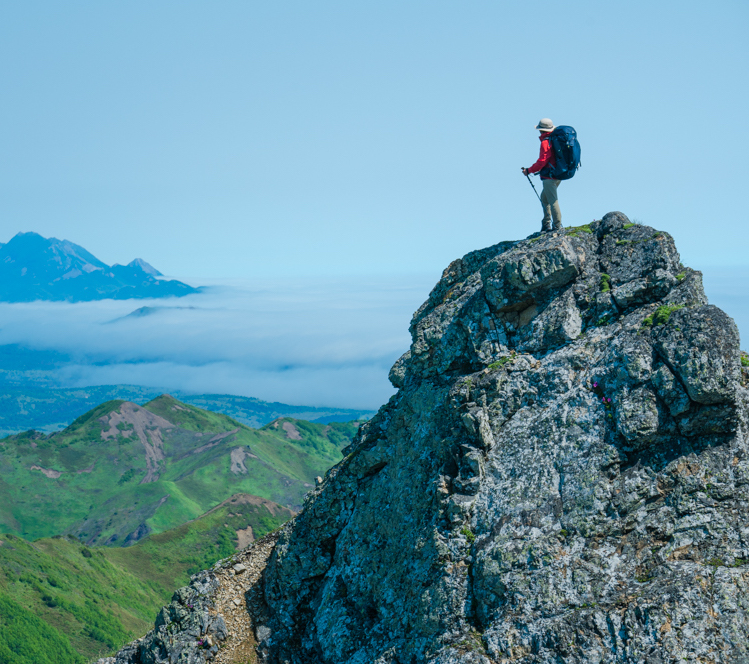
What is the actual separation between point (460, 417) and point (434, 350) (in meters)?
5.24

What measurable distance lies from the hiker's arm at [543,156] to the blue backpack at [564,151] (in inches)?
9.4

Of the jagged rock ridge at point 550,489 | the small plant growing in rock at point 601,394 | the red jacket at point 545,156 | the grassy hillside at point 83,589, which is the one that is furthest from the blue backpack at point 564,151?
the grassy hillside at point 83,589

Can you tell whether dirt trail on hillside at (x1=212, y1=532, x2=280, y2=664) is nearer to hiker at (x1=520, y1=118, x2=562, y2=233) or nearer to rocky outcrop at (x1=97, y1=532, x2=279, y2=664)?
rocky outcrop at (x1=97, y1=532, x2=279, y2=664)

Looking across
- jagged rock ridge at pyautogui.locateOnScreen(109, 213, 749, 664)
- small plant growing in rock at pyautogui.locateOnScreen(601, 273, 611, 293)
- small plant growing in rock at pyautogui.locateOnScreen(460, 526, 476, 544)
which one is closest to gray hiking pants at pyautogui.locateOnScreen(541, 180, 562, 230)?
jagged rock ridge at pyautogui.locateOnScreen(109, 213, 749, 664)

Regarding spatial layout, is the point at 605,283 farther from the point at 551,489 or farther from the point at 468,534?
the point at 468,534

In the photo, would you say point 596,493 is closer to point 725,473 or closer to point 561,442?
point 561,442

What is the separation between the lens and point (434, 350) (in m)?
32.7

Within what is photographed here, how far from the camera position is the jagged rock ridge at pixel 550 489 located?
21812 mm

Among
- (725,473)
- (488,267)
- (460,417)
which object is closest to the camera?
(725,473)

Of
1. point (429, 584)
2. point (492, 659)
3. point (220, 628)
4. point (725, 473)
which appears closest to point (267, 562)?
point (220, 628)

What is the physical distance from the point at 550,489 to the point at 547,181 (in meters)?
15.9

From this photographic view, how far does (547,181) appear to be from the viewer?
32.6 m

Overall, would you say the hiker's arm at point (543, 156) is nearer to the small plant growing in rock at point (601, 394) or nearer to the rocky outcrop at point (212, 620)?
the small plant growing in rock at point (601, 394)

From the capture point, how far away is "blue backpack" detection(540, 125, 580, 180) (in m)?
31.6
